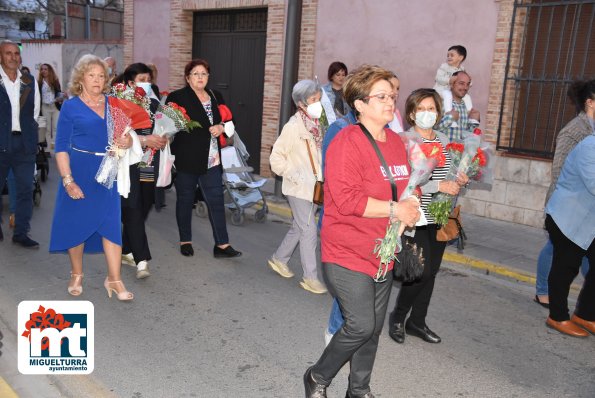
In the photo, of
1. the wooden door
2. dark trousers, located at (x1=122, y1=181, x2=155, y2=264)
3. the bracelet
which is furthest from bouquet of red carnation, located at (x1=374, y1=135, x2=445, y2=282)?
the wooden door

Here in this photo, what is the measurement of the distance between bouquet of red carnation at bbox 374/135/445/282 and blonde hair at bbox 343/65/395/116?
418 mm

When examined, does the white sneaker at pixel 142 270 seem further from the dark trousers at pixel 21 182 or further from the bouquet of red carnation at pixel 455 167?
the bouquet of red carnation at pixel 455 167

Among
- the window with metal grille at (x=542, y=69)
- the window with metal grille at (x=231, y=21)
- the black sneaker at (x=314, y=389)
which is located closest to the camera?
the black sneaker at (x=314, y=389)

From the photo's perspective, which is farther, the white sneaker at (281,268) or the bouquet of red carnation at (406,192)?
the white sneaker at (281,268)

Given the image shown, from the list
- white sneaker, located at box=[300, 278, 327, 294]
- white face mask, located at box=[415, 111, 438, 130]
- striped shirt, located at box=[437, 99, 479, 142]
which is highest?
white face mask, located at box=[415, 111, 438, 130]

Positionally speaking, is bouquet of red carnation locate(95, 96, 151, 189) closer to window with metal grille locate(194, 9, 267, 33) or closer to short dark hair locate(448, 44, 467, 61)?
short dark hair locate(448, 44, 467, 61)

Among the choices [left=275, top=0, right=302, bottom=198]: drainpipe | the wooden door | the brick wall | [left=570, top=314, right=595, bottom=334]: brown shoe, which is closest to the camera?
[left=570, top=314, right=595, bottom=334]: brown shoe

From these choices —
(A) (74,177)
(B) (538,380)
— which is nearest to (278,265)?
(A) (74,177)

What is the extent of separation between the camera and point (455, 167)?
4289mm

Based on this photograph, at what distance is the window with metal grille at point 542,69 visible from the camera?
8633 mm

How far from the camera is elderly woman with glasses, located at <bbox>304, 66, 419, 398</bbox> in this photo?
10.3ft

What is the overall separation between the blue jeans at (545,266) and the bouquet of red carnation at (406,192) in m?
2.50

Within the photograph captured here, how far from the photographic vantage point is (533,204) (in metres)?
8.86

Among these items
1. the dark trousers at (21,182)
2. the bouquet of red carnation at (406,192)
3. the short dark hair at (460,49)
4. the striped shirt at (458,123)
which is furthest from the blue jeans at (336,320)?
the short dark hair at (460,49)
